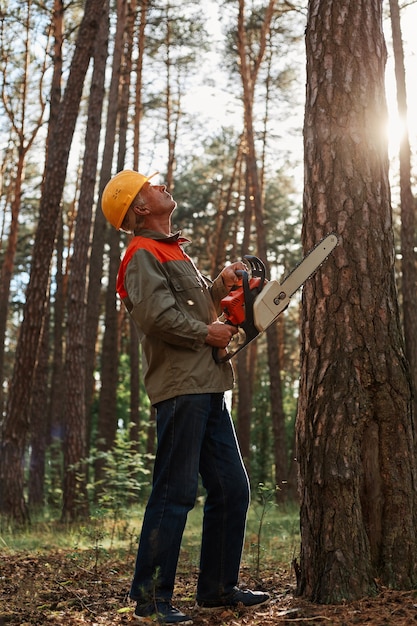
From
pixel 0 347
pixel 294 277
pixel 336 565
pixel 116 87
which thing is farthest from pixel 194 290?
pixel 0 347

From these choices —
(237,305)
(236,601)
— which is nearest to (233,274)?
(237,305)

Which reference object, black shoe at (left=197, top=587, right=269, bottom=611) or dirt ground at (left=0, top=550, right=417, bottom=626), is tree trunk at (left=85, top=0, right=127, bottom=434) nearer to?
dirt ground at (left=0, top=550, right=417, bottom=626)

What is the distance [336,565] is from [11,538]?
16.2 ft

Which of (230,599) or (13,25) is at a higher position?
(13,25)

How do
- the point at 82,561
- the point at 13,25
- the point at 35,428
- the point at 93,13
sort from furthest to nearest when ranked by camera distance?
1. the point at 35,428
2. the point at 13,25
3. the point at 93,13
4. the point at 82,561

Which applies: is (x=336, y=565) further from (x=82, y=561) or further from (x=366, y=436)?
(x=82, y=561)

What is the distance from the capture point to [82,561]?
226 inches

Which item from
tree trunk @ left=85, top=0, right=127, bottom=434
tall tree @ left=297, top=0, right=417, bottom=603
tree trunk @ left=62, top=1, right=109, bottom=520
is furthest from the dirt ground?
tree trunk @ left=85, top=0, right=127, bottom=434

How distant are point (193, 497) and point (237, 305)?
3.31 ft

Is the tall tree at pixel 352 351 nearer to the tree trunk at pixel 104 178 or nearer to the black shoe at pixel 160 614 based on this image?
the black shoe at pixel 160 614

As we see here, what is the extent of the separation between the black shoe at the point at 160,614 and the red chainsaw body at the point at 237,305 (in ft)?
4.78

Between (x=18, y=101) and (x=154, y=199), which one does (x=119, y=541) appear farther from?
(x=18, y=101)

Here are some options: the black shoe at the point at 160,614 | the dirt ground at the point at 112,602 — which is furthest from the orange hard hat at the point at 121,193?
the dirt ground at the point at 112,602

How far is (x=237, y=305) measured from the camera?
3.77 m
